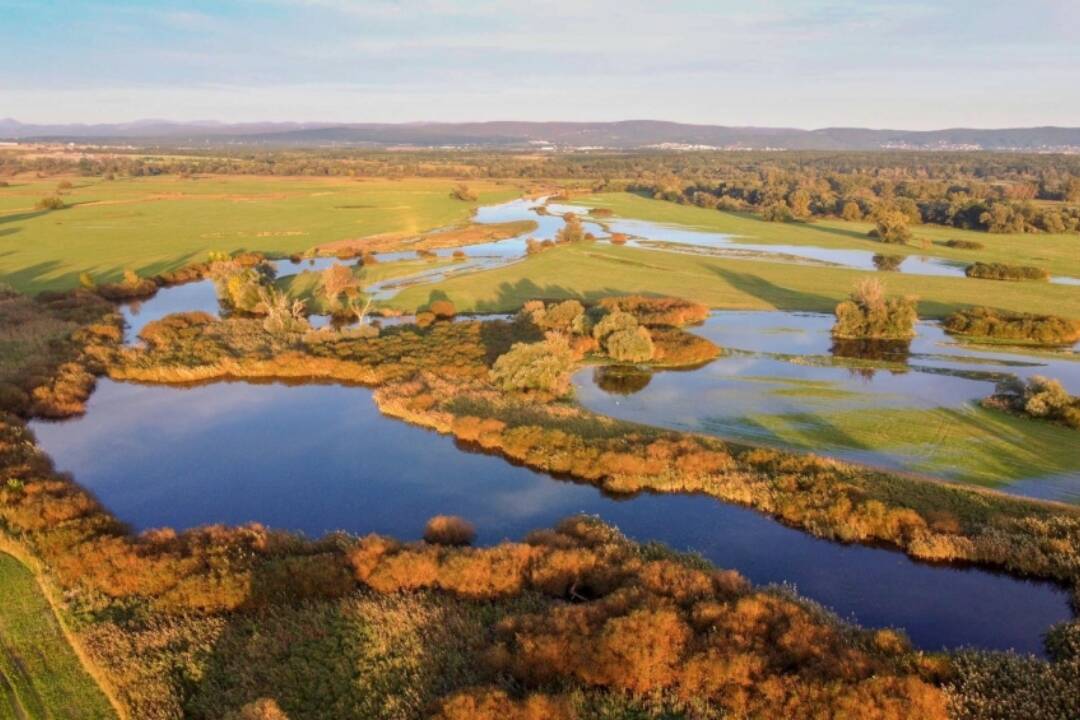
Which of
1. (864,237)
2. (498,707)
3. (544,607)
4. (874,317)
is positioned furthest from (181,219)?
(498,707)

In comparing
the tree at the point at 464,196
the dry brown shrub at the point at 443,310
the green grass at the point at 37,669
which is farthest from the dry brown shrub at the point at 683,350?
the tree at the point at 464,196

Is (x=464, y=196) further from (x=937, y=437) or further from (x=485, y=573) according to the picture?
(x=485, y=573)

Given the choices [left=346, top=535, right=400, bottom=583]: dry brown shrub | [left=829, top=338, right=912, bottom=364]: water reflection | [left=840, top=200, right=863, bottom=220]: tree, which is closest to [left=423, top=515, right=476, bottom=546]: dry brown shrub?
[left=346, top=535, right=400, bottom=583]: dry brown shrub

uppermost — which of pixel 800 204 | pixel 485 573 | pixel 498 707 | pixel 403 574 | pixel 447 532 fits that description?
pixel 800 204

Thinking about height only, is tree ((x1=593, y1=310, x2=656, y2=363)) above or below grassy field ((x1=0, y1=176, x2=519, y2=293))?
below

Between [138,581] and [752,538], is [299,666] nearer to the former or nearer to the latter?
[138,581]

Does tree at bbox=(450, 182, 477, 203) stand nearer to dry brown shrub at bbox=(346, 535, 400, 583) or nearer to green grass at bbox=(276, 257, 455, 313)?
green grass at bbox=(276, 257, 455, 313)
